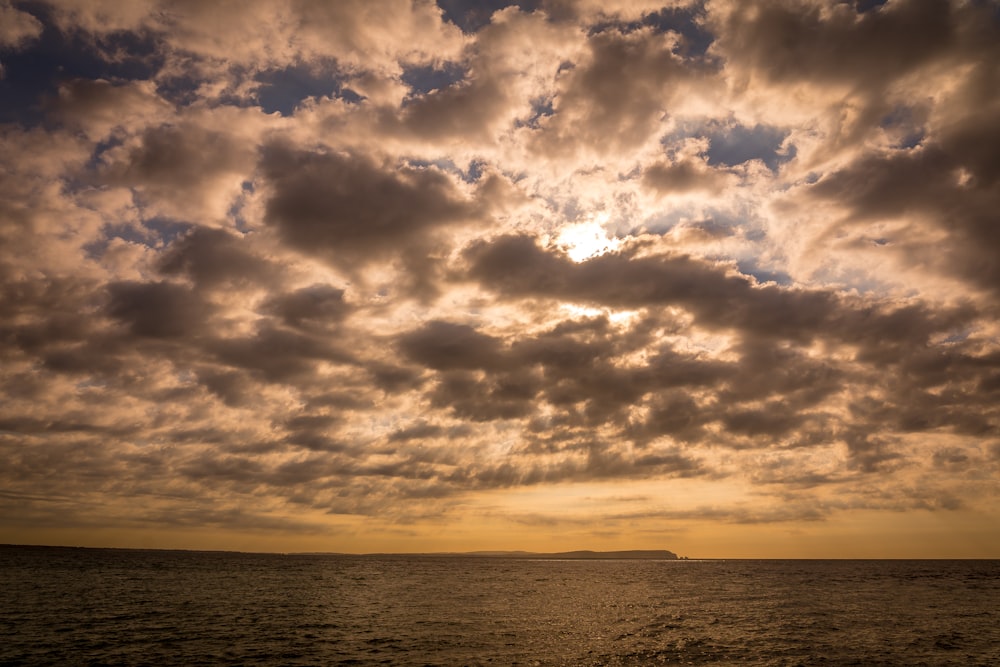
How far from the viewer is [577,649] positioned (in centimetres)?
4666

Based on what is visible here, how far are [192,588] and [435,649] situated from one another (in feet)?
251

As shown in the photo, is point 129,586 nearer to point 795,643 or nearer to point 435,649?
point 435,649

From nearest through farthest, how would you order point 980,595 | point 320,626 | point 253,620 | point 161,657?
point 161,657, point 320,626, point 253,620, point 980,595

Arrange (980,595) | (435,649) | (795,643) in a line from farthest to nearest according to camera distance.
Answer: (980,595)
(795,643)
(435,649)

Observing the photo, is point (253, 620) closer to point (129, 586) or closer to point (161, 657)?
point (161, 657)

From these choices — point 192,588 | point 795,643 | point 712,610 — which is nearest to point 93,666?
point 795,643

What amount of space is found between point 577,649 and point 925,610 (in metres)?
57.4

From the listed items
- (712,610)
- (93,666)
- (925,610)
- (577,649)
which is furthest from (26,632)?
(925,610)

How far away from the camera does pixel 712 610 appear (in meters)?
76.3

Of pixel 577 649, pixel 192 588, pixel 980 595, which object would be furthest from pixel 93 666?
pixel 980 595

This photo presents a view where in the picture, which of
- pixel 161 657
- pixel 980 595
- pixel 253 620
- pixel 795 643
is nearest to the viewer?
pixel 161 657

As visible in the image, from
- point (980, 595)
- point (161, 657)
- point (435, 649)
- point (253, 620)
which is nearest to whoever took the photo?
point (161, 657)

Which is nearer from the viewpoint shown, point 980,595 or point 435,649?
point 435,649

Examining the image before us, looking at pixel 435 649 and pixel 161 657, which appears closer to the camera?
pixel 161 657
